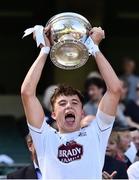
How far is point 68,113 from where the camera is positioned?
17.3 ft

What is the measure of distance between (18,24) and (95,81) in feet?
9.87

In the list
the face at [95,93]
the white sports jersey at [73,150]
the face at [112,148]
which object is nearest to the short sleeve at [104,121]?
the white sports jersey at [73,150]

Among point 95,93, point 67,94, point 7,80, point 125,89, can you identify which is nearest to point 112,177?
point 67,94

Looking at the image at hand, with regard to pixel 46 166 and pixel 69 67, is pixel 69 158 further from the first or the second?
pixel 69 67

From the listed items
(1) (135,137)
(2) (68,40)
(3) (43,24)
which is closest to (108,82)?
(2) (68,40)

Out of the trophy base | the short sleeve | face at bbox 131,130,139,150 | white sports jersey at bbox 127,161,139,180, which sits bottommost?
face at bbox 131,130,139,150

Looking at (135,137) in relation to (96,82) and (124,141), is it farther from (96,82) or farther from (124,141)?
(96,82)

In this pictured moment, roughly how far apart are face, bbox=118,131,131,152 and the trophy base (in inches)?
90.6

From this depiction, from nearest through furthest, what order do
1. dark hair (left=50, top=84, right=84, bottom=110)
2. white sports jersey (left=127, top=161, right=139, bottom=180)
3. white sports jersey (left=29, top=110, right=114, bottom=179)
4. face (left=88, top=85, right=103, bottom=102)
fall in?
white sports jersey (left=29, top=110, right=114, bottom=179) < dark hair (left=50, top=84, right=84, bottom=110) < white sports jersey (left=127, top=161, right=139, bottom=180) < face (left=88, top=85, right=103, bottom=102)

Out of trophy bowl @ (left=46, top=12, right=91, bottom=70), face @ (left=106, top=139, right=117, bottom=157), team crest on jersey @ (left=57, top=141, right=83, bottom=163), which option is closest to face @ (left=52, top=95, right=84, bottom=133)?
team crest on jersey @ (left=57, top=141, right=83, bottom=163)

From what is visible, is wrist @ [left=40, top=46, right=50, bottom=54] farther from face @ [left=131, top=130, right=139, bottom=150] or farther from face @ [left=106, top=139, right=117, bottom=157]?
face @ [left=131, top=130, right=139, bottom=150]

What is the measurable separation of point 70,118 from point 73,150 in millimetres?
214

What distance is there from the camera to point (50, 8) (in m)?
12.2

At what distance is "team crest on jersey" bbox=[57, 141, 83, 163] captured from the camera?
516cm
